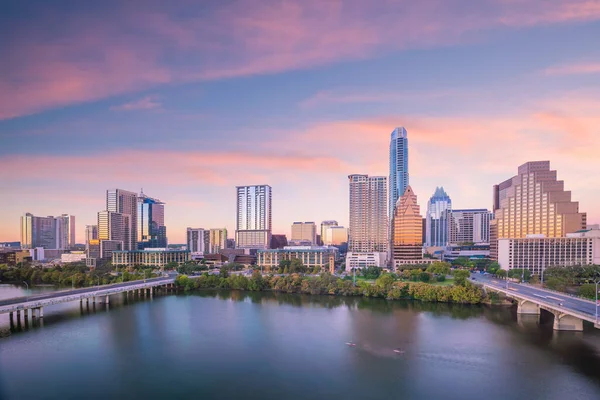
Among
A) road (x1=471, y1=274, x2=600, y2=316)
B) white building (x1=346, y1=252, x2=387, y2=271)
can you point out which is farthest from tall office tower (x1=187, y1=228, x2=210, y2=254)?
road (x1=471, y1=274, x2=600, y2=316)

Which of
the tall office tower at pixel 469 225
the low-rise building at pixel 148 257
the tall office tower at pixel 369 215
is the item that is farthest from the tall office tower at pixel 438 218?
the low-rise building at pixel 148 257

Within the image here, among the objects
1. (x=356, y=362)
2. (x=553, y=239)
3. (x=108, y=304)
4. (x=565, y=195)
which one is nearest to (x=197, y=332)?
(x=356, y=362)

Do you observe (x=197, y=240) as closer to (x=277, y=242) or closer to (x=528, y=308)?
(x=277, y=242)

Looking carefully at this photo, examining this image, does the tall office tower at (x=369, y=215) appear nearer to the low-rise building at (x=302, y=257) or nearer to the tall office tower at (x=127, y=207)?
the low-rise building at (x=302, y=257)

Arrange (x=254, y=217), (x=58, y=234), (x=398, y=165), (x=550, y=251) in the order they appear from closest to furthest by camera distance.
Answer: (x=550, y=251)
(x=58, y=234)
(x=254, y=217)
(x=398, y=165)

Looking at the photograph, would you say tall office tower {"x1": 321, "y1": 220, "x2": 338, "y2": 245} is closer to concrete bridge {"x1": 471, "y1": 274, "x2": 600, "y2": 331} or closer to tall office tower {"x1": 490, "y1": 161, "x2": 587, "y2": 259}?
tall office tower {"x1": 490, "y1": 161, "x2": 587, "y2": 259}

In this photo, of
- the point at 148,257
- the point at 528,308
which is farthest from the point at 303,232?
the point at 528,308
